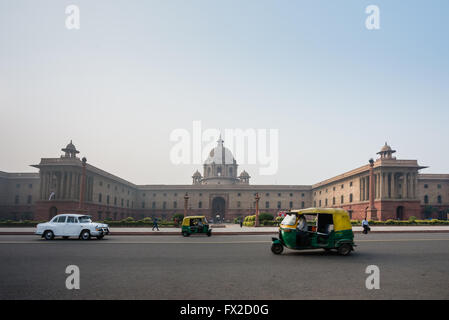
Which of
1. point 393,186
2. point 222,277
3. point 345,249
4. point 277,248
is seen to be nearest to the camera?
point 222,277

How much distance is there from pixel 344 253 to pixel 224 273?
5805 millimetres

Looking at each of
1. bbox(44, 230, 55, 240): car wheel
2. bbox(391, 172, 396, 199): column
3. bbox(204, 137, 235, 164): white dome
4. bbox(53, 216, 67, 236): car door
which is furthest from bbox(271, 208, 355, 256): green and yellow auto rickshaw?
bbox(204, 137, 235, 164): white dome

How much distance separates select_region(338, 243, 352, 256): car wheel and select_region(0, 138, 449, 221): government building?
30720 millimetres

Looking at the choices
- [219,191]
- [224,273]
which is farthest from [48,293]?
[219,191]

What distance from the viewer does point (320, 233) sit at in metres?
13.1

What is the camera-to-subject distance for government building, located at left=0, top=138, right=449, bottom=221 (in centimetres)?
5356

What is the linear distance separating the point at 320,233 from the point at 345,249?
977 mm

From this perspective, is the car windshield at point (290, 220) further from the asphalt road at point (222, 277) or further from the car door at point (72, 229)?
the car door at point (72, 229)

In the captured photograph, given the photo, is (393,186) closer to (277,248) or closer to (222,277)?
(277,248)

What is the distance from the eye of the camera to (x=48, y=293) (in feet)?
21.6

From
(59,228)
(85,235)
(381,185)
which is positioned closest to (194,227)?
(85,235)

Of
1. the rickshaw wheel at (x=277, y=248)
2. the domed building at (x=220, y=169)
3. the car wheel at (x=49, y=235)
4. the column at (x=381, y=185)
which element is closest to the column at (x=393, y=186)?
the column at (x=381, y=185)
